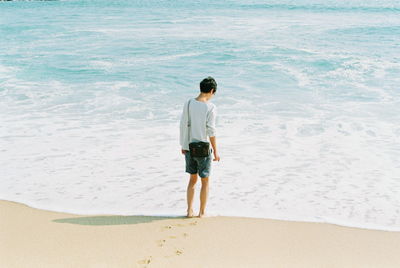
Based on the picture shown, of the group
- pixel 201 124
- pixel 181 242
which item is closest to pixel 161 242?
pixel 181 242

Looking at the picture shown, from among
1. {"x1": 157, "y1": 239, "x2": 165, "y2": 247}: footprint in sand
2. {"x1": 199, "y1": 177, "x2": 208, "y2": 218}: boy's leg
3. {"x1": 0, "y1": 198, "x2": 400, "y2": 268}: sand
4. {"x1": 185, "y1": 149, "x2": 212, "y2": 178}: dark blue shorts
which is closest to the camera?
{"x1": 0, "y1": 198, "x2": 400, "y2": 268}: sand

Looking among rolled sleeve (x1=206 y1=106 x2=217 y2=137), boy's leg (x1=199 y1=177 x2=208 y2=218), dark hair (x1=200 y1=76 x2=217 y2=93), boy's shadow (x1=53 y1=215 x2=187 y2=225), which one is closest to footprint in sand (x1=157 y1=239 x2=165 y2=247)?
boy's shadow (x1=53 y1=215 x2=187 y2=225)

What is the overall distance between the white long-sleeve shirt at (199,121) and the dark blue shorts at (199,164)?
212 mm

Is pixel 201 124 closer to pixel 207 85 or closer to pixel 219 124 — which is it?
pixel 207 85

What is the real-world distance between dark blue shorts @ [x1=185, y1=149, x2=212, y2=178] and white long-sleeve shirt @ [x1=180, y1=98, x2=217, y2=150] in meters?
0.21

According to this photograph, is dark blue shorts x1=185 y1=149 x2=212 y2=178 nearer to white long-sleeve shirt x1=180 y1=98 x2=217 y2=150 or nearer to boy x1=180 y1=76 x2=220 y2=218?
boy x1=180 y1=76 x2=220 y2=218

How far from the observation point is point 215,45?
2198 centimetres

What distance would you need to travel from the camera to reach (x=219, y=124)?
10242mm

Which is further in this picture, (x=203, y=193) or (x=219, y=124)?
(x=219, y=124)

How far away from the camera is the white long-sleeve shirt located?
5.19 m

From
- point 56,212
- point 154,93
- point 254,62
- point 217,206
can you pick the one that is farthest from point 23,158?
point 254,62

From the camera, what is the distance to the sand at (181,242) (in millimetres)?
4504

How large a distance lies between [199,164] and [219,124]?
4861 mm

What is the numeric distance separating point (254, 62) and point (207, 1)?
126 ft
